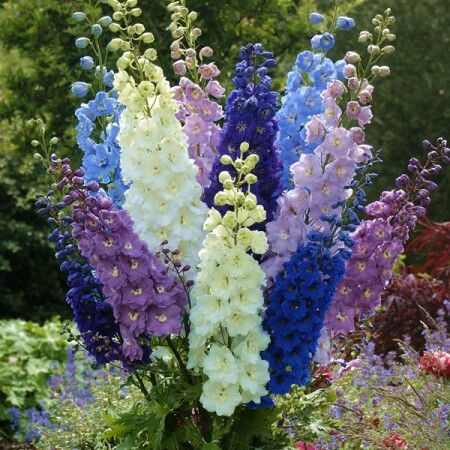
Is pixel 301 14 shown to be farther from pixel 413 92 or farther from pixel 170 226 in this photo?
pixel 170 226

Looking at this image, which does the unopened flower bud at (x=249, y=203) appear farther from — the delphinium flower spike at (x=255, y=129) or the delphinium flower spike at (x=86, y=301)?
the delphinium flower spike at (x=86, y=301)

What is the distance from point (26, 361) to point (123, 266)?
382cm

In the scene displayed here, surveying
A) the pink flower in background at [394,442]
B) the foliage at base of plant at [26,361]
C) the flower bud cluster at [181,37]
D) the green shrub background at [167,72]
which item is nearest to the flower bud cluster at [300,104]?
the flower bud cluster at [181,37]

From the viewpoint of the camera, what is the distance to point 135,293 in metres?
2.31

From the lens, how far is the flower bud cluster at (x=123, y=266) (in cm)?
229

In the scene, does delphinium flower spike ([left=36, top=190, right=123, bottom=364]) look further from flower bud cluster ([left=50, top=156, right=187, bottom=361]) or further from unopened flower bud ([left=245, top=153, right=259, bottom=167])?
unopened flower bud ([left=245, top=153, right=259, bottom=167])

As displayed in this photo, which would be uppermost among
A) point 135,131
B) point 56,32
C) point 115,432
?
point 56,32

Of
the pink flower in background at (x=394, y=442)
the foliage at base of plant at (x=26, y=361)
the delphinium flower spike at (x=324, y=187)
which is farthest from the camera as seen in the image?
the foliage at base of plant at (x=26, y=361)

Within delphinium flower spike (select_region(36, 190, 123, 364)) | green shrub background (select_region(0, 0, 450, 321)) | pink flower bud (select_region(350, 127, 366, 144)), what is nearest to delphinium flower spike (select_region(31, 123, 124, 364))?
delphinium flower spike (select_region(36, 190, 123, 364))

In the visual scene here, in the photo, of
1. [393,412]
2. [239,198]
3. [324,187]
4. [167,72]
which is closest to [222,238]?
[239,198]

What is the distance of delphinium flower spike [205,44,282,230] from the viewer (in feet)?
7.72

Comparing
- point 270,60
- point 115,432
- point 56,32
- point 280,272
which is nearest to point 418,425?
point 280,272

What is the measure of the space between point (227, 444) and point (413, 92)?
20.4ft

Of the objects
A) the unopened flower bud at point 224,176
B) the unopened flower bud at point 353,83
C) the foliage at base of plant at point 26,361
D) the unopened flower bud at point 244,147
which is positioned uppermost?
the foliage at base of plant at point 26,361
